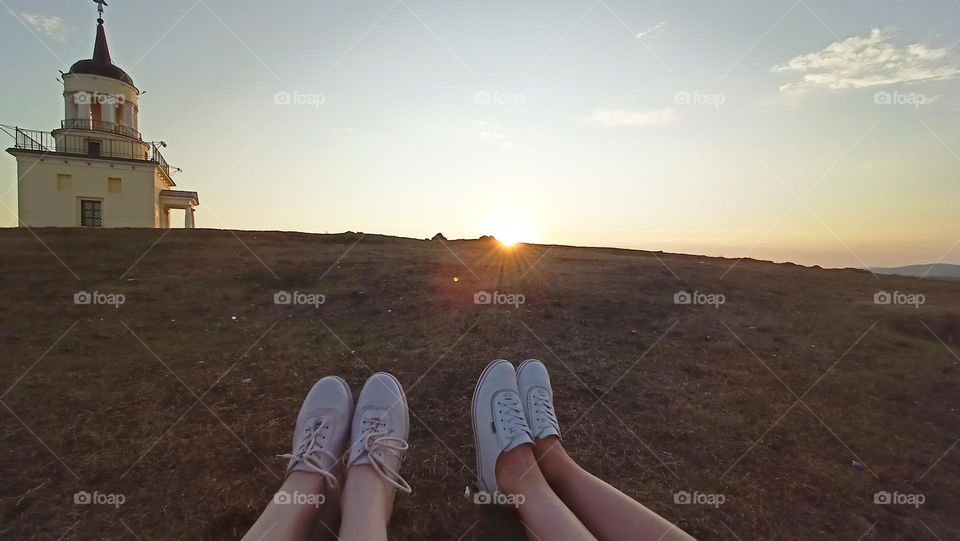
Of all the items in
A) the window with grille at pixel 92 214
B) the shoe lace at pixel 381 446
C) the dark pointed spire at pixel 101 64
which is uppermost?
the dark pointed spire at pixel 101 64

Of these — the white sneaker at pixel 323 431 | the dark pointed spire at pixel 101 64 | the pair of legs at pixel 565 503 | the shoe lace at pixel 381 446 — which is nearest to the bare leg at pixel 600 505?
the pair of legs at pixel 565 503

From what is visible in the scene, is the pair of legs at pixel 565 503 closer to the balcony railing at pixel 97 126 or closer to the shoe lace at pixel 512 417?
the shoe lace at pixel 512 417

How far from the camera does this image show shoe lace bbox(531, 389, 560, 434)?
9.78 ft

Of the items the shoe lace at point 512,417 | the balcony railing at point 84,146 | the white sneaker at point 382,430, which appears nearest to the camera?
the white sneaker at point 382,430

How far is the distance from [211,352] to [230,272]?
13.6 ft

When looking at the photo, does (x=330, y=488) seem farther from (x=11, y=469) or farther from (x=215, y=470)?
(x=11, y=469)

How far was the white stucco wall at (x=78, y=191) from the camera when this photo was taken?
Result: 82.9 feet

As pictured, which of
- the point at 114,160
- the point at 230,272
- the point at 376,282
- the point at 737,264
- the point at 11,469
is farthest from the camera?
the point at 114,160

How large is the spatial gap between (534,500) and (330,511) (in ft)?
3.56

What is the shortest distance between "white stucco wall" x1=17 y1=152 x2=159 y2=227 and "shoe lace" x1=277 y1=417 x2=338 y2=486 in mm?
31424

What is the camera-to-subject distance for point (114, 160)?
86.1 feet

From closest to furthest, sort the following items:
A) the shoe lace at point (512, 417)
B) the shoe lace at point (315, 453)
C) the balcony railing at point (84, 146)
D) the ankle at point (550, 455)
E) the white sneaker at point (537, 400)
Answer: the shoe lace at point (315, 453) < the ankle at point (550, 455) < the shoe lace at point (512, 417) < the white sneaker at point (537, 400) < the balcony railing at point (84, 146)

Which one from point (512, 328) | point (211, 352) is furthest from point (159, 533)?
point (512, 328)

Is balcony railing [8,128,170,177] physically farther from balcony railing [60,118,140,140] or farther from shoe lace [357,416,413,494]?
shoe lace [357,416,413,494]
